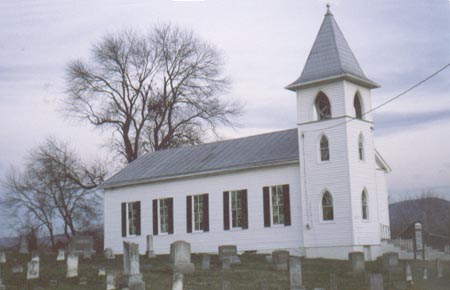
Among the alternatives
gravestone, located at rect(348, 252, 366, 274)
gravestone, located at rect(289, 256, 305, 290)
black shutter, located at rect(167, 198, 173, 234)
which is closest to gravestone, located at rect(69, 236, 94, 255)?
black shutter, located at rect(167, 198, 173, 234)

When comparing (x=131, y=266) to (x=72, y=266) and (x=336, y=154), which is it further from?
(x=336, y=154)

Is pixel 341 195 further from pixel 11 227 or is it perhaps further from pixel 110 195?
pixel 11 227

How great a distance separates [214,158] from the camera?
35906mm

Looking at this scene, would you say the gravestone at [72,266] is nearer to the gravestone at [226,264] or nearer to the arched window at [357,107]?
the gravestone at [226,264]

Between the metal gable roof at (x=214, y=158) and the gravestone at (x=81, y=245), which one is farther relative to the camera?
the gravestone at (x=81, y=245)

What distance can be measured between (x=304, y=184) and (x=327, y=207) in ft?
4.61

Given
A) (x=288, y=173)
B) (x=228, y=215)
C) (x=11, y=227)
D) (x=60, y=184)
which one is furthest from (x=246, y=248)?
(x=11, y=227)

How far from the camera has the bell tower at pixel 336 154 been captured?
1178 inches

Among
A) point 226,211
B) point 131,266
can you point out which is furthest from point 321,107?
point 131,266

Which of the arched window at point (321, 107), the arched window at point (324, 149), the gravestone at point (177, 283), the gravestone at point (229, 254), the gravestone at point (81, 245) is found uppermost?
the arched window at point (321, 107)

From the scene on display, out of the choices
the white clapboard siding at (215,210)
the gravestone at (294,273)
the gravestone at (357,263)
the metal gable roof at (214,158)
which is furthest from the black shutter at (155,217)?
the gravestone at (294,273)

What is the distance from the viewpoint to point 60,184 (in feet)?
164

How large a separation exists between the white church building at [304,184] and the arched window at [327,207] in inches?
1.7

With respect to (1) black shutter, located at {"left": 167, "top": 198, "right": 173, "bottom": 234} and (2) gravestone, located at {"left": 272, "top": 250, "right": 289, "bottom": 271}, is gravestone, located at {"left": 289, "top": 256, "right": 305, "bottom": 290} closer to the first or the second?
(2) gravestone, located at {"left": 272, "top": 250, "right": 289, "bottom": 271}
